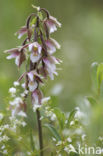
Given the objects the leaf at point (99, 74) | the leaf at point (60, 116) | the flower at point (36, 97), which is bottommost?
the leaf at point (60, 116)

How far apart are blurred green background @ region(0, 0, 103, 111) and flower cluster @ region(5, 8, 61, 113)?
71 cm

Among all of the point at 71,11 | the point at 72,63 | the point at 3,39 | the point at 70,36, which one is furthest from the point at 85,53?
the point at 71,11

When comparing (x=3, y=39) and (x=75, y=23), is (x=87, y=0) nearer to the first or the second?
(x=75, y=23)

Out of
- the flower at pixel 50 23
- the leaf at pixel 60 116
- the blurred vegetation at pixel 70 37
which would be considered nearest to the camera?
the leaf at pixel 60 116

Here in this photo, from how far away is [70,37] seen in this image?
135 inches

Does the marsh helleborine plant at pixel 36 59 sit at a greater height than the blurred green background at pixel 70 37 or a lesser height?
lesser

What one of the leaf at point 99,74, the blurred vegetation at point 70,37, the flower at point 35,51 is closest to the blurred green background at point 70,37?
the blurred vegetation at point 70,37

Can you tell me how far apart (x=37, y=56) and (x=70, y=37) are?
217cm

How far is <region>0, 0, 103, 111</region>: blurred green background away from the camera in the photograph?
250 cm

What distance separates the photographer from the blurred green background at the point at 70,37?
8.20 feet

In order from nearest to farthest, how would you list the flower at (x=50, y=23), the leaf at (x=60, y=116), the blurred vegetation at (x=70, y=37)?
the leaf at (x=60, y=116) < the flower at (x=50, y=23) < the blurred vegetation at (x=70, y=37)

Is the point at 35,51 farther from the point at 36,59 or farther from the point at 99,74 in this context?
the point at 99,74

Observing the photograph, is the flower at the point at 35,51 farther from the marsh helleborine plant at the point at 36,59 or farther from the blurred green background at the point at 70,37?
the blurred green background at the point at 70,37

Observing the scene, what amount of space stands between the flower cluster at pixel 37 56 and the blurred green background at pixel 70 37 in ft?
2.31
